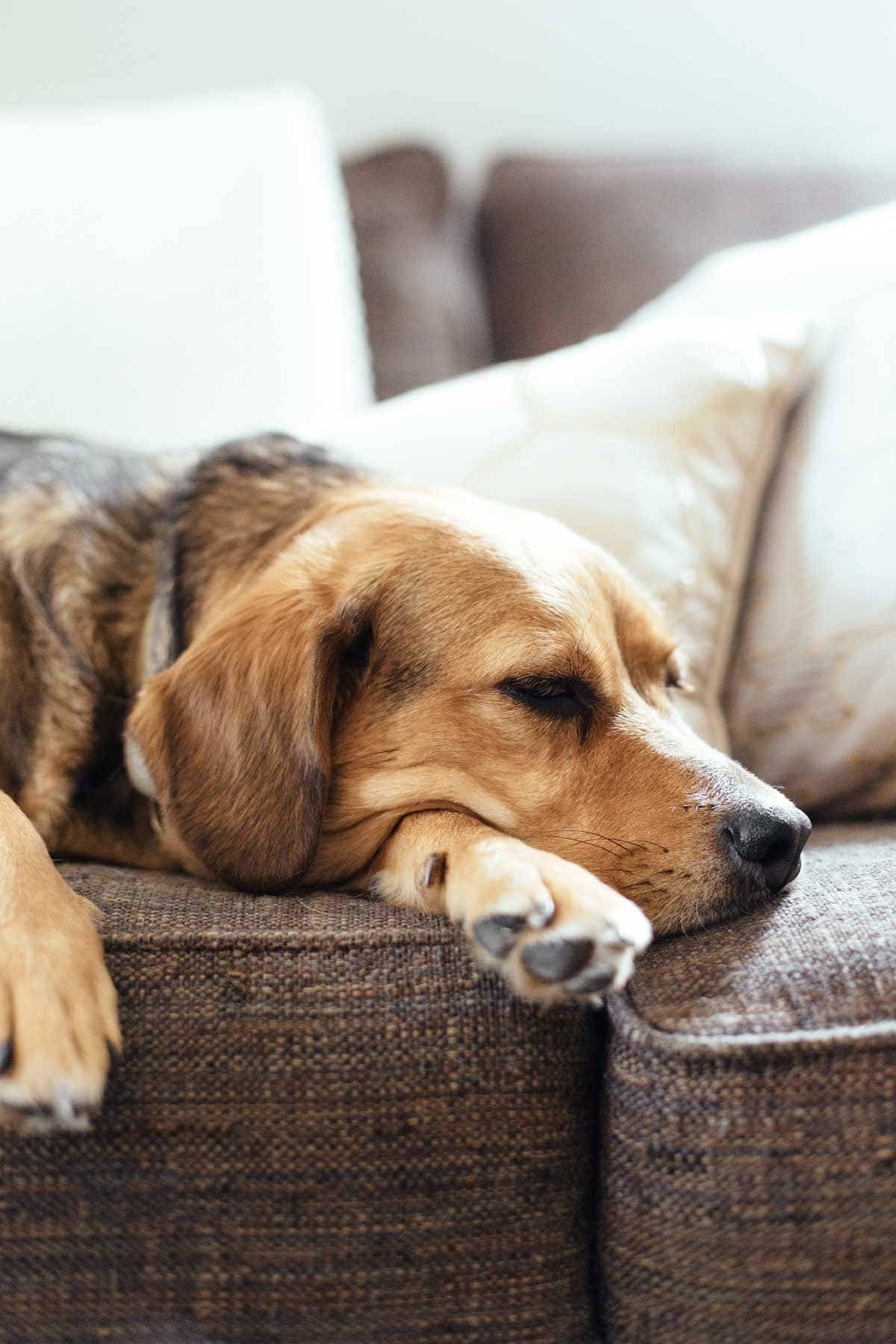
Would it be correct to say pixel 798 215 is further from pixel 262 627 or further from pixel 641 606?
pixel 262 627

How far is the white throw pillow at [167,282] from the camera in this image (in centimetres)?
218

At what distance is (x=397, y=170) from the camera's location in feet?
9.21

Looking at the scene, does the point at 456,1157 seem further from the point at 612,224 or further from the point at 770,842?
the point at 612,224

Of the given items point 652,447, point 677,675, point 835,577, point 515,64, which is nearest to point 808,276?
point 652,447

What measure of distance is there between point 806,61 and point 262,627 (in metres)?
2.83

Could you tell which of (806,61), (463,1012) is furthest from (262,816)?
(806,61)

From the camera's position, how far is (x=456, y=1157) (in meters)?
0.96

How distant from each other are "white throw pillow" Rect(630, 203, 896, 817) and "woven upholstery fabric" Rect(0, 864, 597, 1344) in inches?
30.8

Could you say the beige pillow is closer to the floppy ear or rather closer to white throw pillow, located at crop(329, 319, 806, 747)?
white throw pillow, located at crop(329, 319, 806, 747)

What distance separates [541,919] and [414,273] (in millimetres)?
2070

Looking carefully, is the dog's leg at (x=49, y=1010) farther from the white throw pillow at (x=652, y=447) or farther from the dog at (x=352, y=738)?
the white throw pillow at (x=652, y=447)

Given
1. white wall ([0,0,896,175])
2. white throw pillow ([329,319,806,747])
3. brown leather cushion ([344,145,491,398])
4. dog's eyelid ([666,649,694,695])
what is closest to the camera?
dog's eyelid ([666,649,694,695])

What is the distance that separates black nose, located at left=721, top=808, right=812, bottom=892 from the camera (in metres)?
1.15

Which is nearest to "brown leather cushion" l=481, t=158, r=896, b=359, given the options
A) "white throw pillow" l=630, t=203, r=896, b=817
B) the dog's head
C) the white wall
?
the white wall
